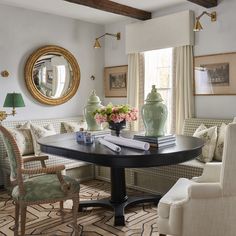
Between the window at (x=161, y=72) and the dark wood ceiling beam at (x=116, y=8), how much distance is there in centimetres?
58

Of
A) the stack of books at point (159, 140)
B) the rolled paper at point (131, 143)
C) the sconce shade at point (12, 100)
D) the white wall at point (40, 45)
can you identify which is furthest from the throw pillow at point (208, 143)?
the white wall at point (40, 45)

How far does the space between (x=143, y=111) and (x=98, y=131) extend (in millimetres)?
698

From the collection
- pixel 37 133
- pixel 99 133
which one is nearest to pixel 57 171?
pixel 99 133

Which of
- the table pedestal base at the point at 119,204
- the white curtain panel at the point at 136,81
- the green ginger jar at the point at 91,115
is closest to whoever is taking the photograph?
the table pedestal base at the point at 119,204

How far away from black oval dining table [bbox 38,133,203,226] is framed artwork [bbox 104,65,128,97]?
229 cm

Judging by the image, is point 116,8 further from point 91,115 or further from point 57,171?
point 57,171

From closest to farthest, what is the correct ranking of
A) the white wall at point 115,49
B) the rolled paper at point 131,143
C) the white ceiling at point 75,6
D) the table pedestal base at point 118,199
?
the rolled paper at point 131,143, the table pedestal base at point 118,199, the white ceiling at point 75,6, the white wall at point 115,49

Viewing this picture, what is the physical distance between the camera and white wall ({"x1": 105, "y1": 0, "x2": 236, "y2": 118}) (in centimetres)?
400

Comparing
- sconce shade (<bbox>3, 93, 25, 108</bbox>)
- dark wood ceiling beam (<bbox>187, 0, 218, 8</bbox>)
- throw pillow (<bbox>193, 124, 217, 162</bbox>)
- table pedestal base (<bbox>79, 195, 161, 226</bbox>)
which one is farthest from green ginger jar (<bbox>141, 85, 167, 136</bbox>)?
sconce shade (<bbox>3, 93, 25, 108</bbox>)

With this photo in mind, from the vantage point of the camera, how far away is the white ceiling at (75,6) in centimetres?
433

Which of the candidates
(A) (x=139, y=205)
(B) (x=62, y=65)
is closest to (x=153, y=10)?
(B) (x=62, y=65)

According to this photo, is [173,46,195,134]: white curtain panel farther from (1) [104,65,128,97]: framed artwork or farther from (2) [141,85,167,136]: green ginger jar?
(2) [141,85,167,136]: green ginger jar

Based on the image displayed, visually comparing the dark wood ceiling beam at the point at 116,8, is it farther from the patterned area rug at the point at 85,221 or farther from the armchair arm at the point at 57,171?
the patterned area rug at the point at 85,221

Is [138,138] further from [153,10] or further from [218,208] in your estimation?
[153,10]
